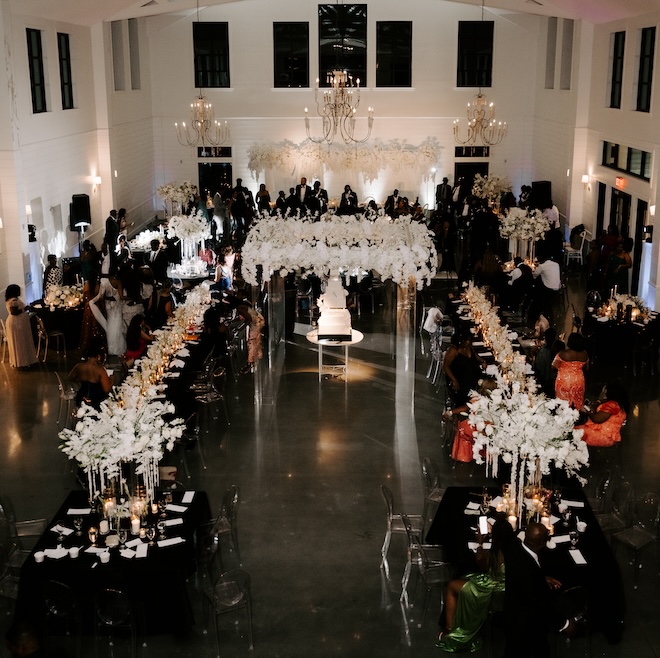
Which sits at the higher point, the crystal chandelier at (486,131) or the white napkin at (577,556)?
the crystal chandelier at (486,131)

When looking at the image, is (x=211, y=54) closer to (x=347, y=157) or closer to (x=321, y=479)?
(x=347, y=157)

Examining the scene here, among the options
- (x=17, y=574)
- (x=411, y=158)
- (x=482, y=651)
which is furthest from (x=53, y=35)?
(x=482, y=651)

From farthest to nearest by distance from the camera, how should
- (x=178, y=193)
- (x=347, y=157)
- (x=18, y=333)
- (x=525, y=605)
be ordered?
(x=347, y=157), (x=178, y=193), (x=18, y=333), (x=525, y=605)

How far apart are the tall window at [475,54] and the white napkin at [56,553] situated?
71.5 ft

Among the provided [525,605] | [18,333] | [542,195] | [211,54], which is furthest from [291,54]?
[525,605]

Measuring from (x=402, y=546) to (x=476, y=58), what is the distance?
2053 cm

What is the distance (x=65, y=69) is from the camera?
61.4ft

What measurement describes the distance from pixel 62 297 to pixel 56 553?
8.43m

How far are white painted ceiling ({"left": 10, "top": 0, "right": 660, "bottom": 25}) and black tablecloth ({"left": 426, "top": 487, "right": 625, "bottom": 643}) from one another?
11.8 metres

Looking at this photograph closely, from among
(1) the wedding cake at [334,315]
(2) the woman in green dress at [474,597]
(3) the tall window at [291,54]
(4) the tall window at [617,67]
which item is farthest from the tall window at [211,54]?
(2) the woman in green dress at [474,597]

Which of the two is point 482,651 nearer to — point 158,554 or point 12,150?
point 158,554

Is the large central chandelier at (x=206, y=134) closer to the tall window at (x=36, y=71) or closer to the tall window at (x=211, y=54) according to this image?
the tall window at (x=211, y=54)

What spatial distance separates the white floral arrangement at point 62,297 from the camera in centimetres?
1474

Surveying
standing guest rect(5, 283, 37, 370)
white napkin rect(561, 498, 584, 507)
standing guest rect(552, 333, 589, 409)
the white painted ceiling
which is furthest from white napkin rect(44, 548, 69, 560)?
the white painted ceiling
